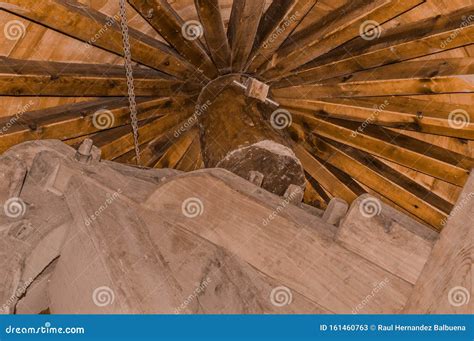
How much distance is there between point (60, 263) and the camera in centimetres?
264

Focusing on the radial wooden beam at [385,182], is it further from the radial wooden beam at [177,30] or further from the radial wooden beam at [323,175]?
the radial wooden beam at [177,30]

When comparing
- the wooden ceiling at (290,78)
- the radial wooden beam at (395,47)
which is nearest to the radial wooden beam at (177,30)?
the wooden ceiling at (290,78)

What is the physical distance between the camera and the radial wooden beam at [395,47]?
5082 millimetres

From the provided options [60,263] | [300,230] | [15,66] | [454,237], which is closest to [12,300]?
[60,263]

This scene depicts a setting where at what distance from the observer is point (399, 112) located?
6.08 m

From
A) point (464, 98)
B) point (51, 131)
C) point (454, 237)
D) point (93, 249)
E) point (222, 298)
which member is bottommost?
point (51, 131)

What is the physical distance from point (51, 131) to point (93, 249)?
11.2 feet

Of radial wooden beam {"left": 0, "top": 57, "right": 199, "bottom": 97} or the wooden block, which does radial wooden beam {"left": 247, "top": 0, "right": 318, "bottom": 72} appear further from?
the wooden block

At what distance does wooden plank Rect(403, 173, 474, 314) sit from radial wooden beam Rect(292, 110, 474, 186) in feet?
14.3

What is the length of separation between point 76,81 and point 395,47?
3.13m

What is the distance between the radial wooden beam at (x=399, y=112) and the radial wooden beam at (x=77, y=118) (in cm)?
143

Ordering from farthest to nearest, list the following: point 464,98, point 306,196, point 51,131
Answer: point 306,196 < point 464,98 < point 51,131

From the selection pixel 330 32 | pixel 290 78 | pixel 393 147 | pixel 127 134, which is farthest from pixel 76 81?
pixel 393 147

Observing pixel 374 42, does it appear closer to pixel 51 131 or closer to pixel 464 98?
pixel 464 98
